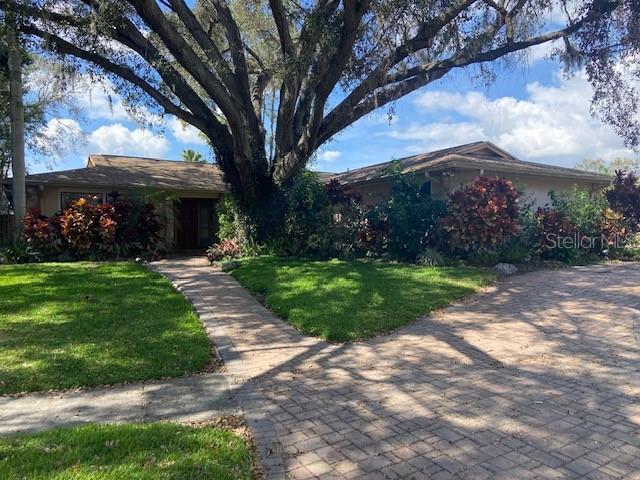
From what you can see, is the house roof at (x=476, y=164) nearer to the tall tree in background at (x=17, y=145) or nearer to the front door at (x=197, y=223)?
the front door at (x=197, y=223)

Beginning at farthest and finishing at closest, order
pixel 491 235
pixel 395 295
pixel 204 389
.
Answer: pixel 491 235
pixel 395 295
pixel 204 389

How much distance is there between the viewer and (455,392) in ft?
15.8

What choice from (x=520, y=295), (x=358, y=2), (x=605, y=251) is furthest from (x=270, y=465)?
(x=605, y=251)

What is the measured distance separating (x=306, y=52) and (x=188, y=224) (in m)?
11.0

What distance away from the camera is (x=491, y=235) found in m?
11.6

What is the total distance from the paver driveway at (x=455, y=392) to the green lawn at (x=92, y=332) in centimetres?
60

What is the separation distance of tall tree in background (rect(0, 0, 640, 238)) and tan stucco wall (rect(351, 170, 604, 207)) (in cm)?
279

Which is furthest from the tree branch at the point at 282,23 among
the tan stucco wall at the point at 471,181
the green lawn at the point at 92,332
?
the green lawn at the point at 92,332

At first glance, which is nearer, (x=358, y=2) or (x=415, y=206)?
(x=358, y=2)

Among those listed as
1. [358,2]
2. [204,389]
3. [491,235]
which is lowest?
[204,389]

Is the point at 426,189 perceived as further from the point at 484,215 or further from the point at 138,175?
the point at 138,175

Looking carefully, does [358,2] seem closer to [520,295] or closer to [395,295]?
[395,295]

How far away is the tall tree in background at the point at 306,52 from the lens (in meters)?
10.8

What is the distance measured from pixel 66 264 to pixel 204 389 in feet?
32.4
